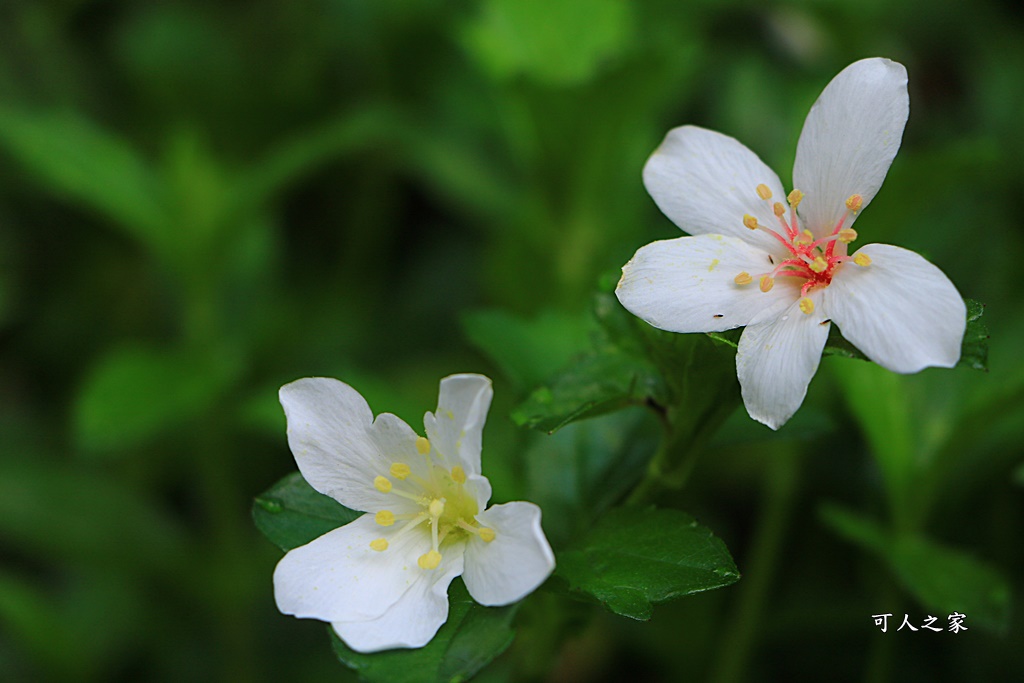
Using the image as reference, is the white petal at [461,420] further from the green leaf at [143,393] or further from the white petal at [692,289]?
the green leaf at [143,393]

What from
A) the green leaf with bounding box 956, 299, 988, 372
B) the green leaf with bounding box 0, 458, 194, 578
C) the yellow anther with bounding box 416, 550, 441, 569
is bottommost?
the green leaf with bounding box 0, 458, 194, 578

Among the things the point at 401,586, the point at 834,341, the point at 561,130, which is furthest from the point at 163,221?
the point at 834,341

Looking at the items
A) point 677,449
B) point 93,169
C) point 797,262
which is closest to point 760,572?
point 677,449

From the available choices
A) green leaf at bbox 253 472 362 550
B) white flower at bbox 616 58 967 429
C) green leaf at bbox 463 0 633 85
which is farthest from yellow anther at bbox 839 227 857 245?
green leaf at bbox 463 0 633 85

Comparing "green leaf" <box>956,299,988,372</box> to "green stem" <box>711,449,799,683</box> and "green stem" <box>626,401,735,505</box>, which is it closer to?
Result: "green stem" <box>626,401,735,505</box>

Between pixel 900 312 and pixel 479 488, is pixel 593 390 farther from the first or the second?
pixel 900 312

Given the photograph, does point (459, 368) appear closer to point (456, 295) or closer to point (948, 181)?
point (456, 295)

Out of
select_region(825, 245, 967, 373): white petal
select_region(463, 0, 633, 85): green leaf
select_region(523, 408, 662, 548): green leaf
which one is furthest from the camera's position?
select_region(463, 0, 633, 85): green leaf

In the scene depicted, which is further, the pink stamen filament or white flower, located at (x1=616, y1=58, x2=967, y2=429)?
the pink stamen filament
